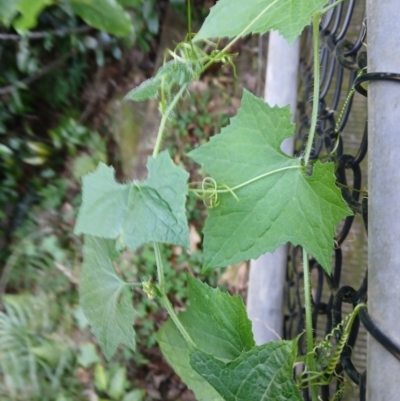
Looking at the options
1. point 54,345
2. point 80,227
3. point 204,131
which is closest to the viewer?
point 80,227

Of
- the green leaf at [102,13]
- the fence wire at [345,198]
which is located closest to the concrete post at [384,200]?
the fence wire at [345,198]

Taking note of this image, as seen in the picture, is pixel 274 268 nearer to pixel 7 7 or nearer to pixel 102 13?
pixel 102 13

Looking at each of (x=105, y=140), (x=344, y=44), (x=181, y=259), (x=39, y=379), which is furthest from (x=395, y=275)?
(x=105, y=140)

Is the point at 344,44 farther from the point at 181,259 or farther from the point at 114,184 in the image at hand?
the point at 181,259

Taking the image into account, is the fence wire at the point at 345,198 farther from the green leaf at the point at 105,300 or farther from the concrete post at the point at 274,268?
the green leaf at the point at 105,300

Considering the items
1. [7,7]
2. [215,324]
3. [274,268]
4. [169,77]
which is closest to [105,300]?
[215,324]
